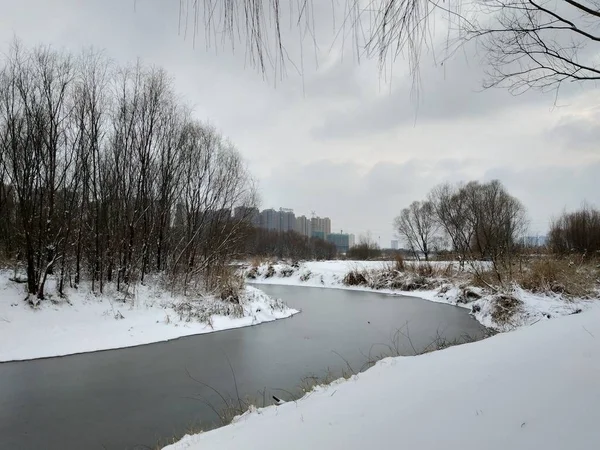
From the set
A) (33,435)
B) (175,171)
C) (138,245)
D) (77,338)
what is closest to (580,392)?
(33,435)

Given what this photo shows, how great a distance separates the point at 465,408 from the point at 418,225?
53508 millimetres

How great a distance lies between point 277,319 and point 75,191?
7.65 meters

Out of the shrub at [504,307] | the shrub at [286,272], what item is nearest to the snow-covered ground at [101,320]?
the shrub at [504,307]

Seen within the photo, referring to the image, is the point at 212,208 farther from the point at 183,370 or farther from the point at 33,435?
the point at 33,435

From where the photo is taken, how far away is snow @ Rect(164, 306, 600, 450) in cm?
169

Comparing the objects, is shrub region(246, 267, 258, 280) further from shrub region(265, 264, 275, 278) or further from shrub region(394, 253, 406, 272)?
shrub region(394, 253, 406, 272)

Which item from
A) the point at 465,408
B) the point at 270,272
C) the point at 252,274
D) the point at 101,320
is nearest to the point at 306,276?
the point at 270,272

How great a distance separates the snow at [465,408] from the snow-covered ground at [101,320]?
6.79m

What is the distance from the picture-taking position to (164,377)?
6617mm

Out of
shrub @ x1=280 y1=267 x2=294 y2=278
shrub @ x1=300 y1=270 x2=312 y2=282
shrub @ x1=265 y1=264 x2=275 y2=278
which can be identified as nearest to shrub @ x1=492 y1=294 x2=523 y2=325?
shrub @ x1=300 y1=270 x2=312 y2=282

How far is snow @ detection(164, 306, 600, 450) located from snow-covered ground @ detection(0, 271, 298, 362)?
6.79 m

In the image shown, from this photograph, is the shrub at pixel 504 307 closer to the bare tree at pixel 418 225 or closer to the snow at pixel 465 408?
the snow at pixel 465 408

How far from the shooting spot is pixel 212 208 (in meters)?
17.0

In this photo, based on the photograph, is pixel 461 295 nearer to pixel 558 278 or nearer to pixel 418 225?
pixel 558 278
